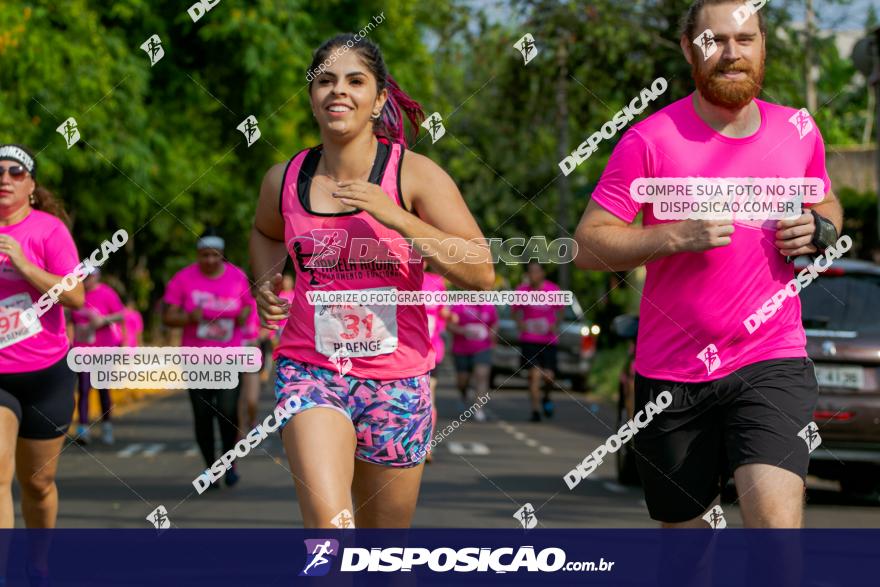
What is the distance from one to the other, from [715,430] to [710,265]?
0.49 m

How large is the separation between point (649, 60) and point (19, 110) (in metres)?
6.65

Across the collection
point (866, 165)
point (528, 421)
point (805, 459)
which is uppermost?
point (866, 165)

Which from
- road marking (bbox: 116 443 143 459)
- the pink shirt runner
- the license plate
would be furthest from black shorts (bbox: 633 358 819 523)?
road marking (bbox: 116 443 143 459)

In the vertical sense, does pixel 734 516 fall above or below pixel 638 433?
above

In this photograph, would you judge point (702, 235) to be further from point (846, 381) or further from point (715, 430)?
point (846, 381)

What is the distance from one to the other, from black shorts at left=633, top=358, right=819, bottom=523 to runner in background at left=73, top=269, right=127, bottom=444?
11.7 m

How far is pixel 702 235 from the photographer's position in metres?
4.52

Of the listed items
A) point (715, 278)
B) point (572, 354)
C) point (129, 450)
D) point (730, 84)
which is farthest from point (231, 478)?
point (572, 354)

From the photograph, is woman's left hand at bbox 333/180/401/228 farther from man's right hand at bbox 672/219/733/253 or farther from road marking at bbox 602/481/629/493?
road marking at bbox 602/481/629/493

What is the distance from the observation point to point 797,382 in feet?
15.6

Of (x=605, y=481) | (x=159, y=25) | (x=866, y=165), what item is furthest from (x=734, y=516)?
(x=866, y=165)

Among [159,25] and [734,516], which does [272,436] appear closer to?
Answer: [159,25]

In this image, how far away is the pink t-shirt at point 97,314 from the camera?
1614 centimetres

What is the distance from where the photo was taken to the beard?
189 inches
